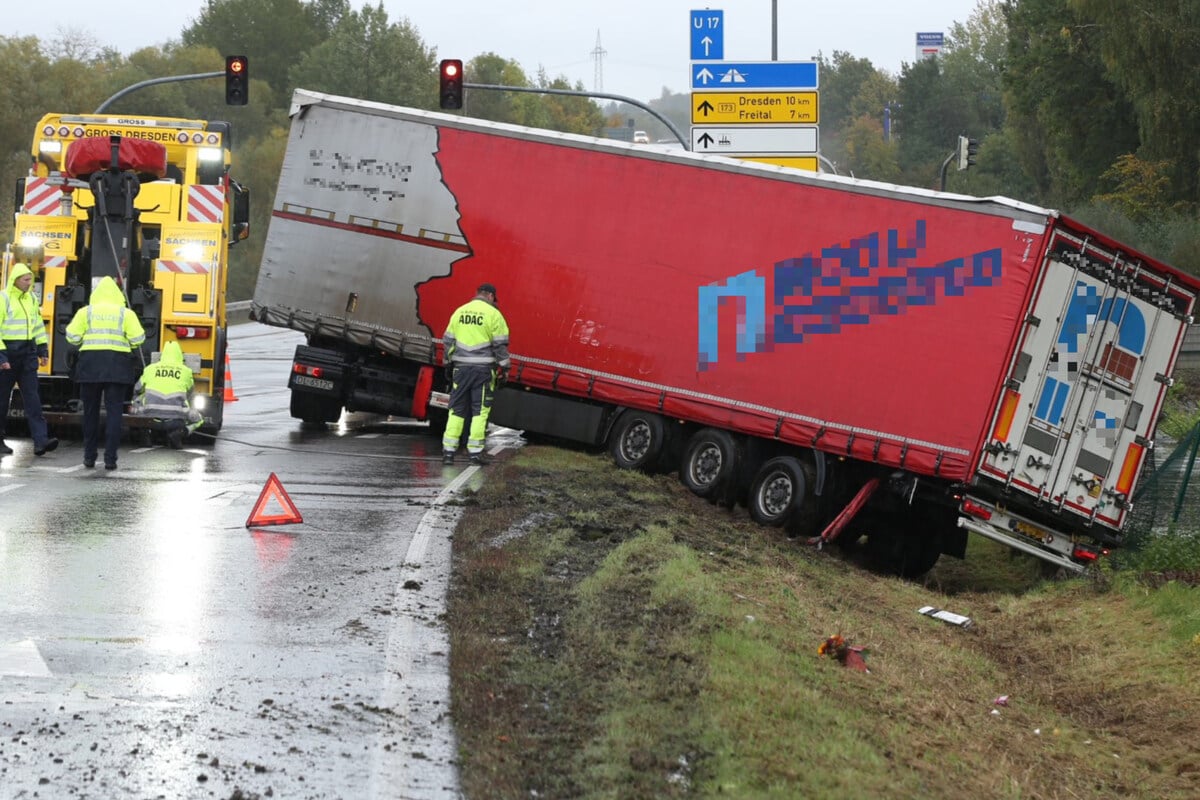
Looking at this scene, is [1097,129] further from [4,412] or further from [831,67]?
[831,67]

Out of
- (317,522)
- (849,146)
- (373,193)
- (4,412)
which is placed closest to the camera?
(317,522)

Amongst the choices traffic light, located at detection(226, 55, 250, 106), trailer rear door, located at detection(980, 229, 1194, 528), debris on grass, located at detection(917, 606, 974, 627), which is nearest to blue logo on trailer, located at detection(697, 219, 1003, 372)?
trailer rear door, located at detection(980, 229, 1194, 528)

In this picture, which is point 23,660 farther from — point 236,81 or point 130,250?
point 236,81

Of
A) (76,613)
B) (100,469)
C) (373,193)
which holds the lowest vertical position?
(100,469)

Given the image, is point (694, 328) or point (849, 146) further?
point (849, 146)

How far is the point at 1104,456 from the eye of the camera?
14250 millimetres

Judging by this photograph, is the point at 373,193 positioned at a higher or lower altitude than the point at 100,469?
higher

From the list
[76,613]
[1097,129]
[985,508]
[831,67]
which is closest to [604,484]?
[985,508]

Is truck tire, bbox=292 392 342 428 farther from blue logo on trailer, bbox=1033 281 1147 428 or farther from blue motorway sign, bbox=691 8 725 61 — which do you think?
blue logo on trailer, bbox=1033 281 1147 428

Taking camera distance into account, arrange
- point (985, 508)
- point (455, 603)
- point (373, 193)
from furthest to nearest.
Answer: point (373, 193) → point (985, 508) → point (455, 603)

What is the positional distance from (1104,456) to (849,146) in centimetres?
12664

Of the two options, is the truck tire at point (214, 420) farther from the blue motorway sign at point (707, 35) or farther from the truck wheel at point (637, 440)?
the blue motorway sign at point (707, 35)

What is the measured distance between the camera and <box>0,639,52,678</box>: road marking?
7.49 meters

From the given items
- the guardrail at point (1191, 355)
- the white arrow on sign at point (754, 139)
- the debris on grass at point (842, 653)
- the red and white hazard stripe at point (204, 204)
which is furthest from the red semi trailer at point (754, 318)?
the guardrail at point (1191, 355)
